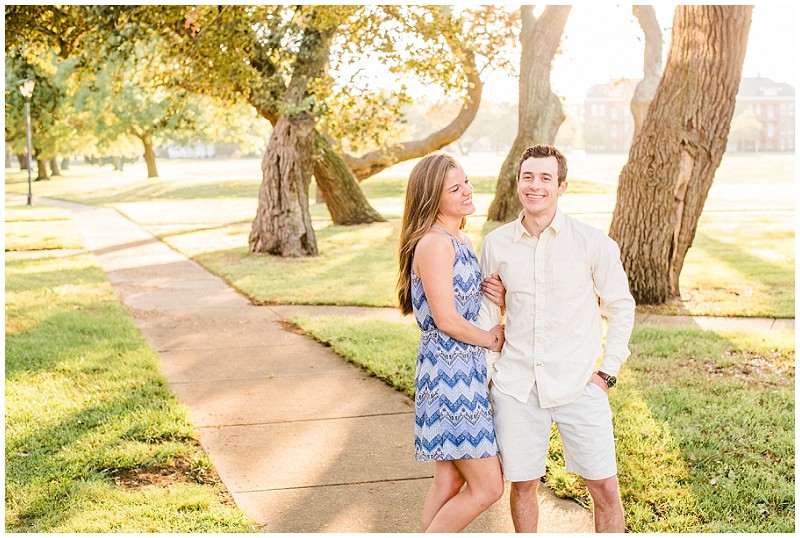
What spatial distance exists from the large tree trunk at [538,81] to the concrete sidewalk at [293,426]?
37.7ft

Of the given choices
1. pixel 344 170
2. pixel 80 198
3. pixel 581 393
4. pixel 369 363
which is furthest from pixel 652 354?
pixel 80 198

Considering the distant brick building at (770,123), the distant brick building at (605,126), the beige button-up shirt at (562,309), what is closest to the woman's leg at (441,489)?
the beige button-up shirt at (562,309)

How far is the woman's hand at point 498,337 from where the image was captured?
3.33m

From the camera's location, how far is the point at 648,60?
22.0 m

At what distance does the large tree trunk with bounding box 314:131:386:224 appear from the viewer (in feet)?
65.3

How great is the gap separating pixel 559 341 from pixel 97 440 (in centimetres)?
308

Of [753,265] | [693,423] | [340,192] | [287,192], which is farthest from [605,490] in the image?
[340,192]

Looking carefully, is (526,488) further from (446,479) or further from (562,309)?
(562,309)

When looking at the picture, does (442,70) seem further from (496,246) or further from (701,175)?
(496,246)

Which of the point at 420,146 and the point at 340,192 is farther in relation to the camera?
the point at 420,146

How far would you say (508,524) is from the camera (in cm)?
405

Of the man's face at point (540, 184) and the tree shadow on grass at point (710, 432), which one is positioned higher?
the man's face at point (540, 184)

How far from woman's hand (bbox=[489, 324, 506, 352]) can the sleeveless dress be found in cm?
5

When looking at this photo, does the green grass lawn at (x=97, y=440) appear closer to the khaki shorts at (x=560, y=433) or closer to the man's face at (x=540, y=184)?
the khaki shorts at (x=560, y=433)
